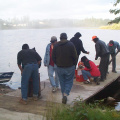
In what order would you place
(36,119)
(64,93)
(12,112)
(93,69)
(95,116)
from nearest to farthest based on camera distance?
1. (95,116)
2. (36,119)
3. (12,112)
4. (64,93)
5. (93,69)

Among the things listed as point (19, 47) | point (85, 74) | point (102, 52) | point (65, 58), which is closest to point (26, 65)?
point (65, 58)

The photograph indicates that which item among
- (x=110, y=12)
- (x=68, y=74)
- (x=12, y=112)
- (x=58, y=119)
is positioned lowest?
(x=12, y=112)

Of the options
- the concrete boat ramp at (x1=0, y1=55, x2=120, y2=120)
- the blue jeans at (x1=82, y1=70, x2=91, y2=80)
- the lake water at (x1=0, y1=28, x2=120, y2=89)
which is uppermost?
the blue jeans at (x1=82, y1=70, x2=91, y2=80)

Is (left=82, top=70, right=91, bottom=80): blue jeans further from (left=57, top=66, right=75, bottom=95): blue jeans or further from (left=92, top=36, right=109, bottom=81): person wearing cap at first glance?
(left=57, top=66, right=75, bottom=95): blue jeans

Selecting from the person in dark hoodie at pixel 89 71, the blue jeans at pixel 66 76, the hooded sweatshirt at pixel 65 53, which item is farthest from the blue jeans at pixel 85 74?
the hooded sweatshirt at pixel 65 53

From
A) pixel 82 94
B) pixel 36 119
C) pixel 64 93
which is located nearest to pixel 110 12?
pixel 82 94

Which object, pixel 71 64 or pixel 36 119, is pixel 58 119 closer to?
pixel 36 119

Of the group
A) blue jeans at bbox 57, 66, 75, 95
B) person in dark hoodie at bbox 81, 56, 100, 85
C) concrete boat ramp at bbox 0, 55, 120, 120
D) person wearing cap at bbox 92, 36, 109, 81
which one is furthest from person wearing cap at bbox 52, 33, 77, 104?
person wearing cap at bbox 92, 36, 109, 81

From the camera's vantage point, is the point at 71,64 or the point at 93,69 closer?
the point at 71,64

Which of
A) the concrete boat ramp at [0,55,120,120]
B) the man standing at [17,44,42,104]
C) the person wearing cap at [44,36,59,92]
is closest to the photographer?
the concrete boat ramp at [0,55,120,120]

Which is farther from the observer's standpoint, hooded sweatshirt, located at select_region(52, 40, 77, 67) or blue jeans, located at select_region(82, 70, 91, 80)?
blue jeans, located at select_region(82, 70, 91, 80)

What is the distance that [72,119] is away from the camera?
4.41 m

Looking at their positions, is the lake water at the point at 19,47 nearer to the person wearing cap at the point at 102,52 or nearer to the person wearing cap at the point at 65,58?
the person wearing cap at the point at 102,52

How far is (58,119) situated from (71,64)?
1.79m
